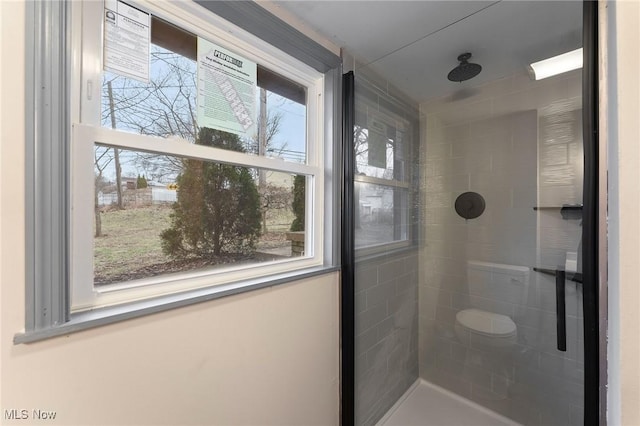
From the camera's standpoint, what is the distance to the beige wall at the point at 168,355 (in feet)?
2.00

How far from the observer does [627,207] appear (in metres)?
0.71

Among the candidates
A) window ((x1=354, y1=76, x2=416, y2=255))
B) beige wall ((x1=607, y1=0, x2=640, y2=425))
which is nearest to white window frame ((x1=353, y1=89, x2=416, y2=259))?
window ((x1=354, y1=76, x2=416, y2=255))

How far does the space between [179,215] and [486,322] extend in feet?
6.22

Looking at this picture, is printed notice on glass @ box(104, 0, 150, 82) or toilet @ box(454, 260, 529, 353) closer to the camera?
printed notice on glass @ box(104, 0, 150, 82)

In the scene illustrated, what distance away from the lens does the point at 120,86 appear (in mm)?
864

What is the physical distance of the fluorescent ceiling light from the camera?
1056mm

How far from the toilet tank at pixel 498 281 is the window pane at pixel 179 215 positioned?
1282 mm

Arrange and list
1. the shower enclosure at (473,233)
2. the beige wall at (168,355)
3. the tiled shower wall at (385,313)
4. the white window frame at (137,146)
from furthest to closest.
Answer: the tiled shower wall at (385,313) < the shower enclosure at (473,233) < the white window frame at (137,146) < the beige wall at (168,355)

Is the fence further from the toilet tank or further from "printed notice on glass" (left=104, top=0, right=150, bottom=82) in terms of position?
the toilet tank

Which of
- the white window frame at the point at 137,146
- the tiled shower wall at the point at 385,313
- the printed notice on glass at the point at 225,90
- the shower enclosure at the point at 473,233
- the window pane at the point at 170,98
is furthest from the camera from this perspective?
the tiled shower wall at the point at 385,313

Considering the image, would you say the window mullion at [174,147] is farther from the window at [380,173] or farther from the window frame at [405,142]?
the window frame at [405,142]

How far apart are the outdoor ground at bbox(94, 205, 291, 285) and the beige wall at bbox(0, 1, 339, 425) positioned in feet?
0.59

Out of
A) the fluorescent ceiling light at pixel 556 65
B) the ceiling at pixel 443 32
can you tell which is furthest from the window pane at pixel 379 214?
the fluorescent ceiling light at pixel 556 65

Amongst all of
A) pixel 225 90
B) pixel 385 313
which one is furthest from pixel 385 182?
pixel 225 90
